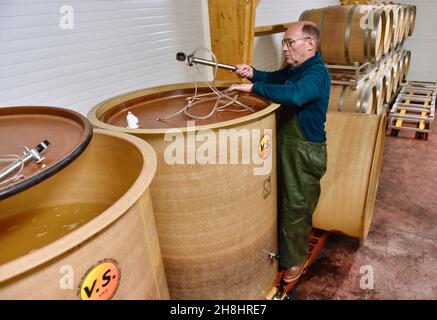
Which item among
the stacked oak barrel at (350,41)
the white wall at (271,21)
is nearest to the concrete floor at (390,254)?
the stacked oak barrel at (350,41)

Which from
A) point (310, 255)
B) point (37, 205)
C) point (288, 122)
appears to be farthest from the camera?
point (310, 255)

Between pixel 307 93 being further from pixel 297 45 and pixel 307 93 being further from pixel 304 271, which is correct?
pixel 304 271

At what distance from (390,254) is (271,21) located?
131 inches

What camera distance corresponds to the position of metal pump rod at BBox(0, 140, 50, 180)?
3.55ft

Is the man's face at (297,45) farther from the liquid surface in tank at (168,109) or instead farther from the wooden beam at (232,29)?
the wooden beam at (232,29)

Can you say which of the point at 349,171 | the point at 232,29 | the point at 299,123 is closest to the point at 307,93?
the point at 299,123

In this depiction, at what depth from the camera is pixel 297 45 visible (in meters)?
2.20

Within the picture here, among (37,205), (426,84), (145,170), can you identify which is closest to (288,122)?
(145,170)

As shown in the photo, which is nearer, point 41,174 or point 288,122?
point 41,174

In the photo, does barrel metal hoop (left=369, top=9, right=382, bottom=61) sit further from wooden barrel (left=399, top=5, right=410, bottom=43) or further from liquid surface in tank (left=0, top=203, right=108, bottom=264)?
liquid surface in tank (left=0, top=203, right=108, bottom=264)

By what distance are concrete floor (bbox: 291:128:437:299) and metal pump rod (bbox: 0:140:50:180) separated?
85.3 inches

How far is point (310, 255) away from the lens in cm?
288
